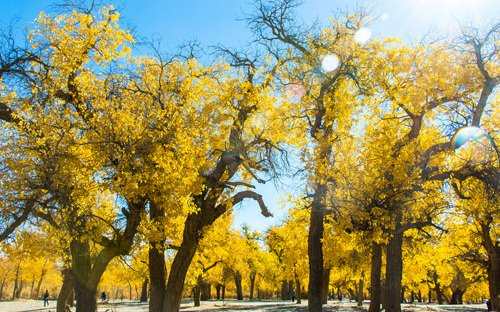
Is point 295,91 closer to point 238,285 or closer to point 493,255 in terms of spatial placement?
point 493,255

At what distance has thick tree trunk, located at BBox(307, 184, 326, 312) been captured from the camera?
15.5 m

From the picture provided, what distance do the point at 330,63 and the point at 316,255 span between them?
6548mm

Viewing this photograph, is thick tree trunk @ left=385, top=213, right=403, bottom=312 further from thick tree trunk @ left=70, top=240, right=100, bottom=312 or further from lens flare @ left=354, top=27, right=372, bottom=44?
thick tree trunk @ left=70, top=240, right=100, bottom=312

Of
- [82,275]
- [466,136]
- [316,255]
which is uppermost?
[466,136]

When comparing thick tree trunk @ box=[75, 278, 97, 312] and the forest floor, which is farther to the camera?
the forest floor

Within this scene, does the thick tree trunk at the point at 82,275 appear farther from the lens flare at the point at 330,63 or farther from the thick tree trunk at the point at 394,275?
the thick tree trunk at the point at 394,275

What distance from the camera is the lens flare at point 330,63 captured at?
17078 millimetres

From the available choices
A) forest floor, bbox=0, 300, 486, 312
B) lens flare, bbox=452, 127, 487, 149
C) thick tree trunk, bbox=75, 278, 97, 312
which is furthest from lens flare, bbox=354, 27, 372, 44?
forest floor, bbox=0, 300, 486, 312

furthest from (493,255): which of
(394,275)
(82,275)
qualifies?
(82,275)

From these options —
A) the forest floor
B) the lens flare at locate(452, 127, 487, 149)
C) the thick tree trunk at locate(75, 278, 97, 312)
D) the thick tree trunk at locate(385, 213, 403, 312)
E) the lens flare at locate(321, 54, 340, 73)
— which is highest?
the lens flare at locate(321, 54, 340, 73)

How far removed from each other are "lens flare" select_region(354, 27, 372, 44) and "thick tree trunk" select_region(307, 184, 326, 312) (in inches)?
227

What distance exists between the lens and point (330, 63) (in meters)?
17.2

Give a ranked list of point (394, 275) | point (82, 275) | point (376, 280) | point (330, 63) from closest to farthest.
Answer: point (82, 275), point (330, 63), point (394, 275), point (376, 280)

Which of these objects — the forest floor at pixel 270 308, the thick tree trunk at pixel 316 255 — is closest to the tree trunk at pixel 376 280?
the thick tree trunk at pixel 316 255
